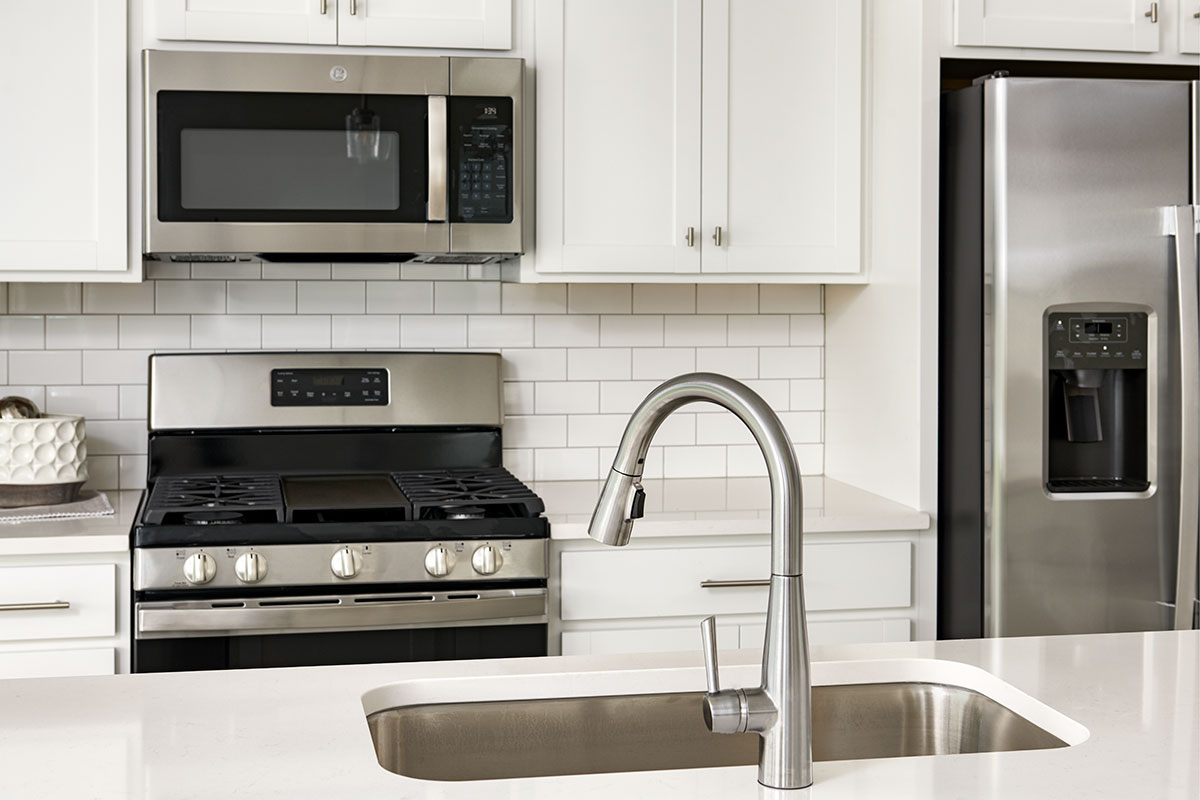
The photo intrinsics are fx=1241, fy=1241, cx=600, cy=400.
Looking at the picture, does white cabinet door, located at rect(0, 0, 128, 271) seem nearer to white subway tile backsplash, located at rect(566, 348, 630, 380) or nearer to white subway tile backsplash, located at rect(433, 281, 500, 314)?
white subway tile backsplash, located at rect(433, 281, 500, 314)

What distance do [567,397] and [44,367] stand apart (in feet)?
4.06

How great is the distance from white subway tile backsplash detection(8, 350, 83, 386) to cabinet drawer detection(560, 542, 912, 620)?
4.24 feet

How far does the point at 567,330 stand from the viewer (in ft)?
10.2

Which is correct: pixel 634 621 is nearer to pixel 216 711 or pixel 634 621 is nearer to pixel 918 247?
pixel 918 247

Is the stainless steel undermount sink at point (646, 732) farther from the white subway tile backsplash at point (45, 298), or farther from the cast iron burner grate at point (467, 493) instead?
the white subway tile backsplash at point (45, 298)

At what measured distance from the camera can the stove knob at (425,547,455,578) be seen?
2.40 m

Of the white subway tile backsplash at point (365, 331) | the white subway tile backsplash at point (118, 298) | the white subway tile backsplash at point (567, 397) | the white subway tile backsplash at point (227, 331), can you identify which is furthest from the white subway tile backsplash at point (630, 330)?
the white subway tile backsplash at point (118, 298)

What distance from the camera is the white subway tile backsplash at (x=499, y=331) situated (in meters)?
3.08

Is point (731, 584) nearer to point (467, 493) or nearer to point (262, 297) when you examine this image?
point (467, 493)

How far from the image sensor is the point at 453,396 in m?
2.99

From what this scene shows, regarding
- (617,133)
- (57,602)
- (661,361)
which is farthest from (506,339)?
(57,602)

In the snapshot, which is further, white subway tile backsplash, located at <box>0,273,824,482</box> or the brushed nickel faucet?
white subway tile backsplash, located at <box>0,273,824,482</box>

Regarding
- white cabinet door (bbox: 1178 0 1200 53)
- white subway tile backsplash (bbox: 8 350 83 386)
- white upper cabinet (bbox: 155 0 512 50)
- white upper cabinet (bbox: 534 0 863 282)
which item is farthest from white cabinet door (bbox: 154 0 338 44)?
white cabinet door (bbox: 1178 0 1200 53)

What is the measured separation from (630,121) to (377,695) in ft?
5.51
